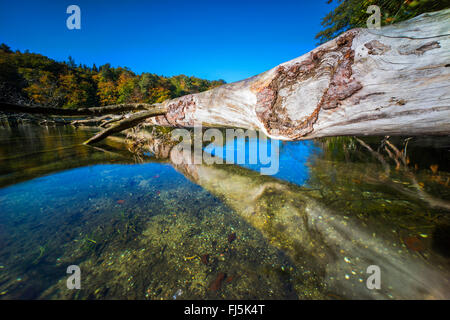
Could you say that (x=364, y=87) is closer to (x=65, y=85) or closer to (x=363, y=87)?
(x=363, y=87)

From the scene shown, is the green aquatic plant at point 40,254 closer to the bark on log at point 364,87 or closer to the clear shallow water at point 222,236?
the clear shallow water at point 222,236

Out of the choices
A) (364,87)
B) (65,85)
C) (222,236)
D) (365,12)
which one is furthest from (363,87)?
(65,85)

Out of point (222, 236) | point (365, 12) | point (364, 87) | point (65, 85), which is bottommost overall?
point (222, 236)

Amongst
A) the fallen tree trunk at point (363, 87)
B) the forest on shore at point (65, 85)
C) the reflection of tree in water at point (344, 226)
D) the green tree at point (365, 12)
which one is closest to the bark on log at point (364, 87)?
the fallen tree trunk at point (363, 87)

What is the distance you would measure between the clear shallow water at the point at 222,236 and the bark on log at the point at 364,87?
0.72 metres

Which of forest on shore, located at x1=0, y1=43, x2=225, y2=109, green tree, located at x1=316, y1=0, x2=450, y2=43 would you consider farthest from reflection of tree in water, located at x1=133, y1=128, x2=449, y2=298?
forest on shore, located at x1=0, y1=43, x2=225, y2=109

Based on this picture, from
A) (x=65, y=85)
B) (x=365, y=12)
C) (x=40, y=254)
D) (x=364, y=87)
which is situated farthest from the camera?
(x=65, y=85)

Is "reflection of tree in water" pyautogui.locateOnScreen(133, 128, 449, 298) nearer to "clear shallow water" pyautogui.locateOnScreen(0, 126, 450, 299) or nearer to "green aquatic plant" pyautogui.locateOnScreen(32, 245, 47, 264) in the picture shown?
"clear shallow water" pyautogui.locateOnScreen(0, 126, 450, 299)

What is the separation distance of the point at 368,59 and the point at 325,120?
60 centimetres

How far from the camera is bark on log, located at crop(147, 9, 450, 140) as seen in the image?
1.22 m

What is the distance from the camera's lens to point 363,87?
1.44m

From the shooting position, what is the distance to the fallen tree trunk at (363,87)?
4.01 ft

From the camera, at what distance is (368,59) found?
4.60ft
